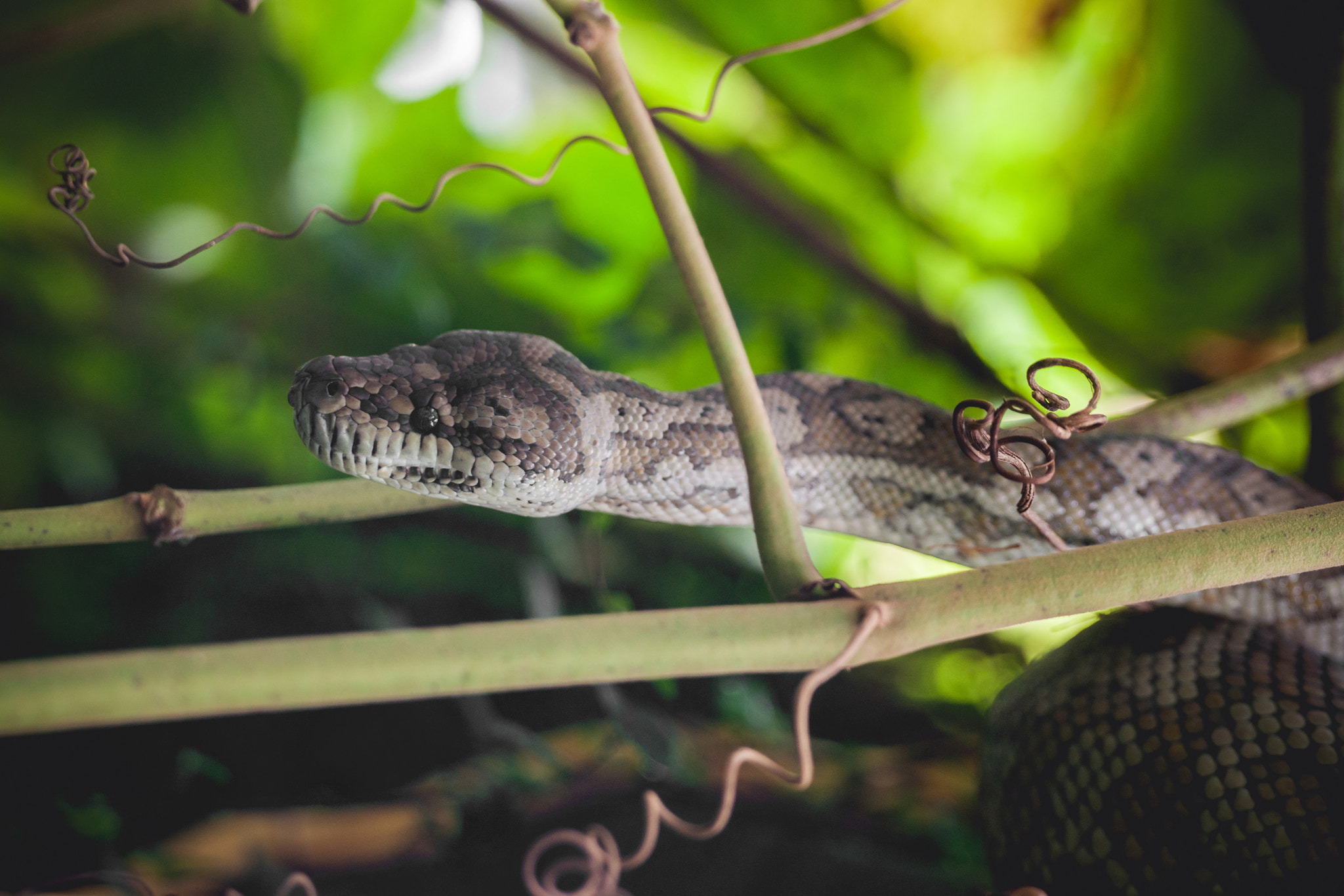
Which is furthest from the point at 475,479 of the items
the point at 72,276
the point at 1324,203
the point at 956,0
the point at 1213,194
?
the point at 1213,194

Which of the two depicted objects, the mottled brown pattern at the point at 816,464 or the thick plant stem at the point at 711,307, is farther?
the mottled brown pattern at the point at 816,464

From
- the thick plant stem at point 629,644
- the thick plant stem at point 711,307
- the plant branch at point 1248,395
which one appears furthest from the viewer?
the plant branch at point 1248,395

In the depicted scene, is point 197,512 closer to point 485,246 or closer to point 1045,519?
point 485,246

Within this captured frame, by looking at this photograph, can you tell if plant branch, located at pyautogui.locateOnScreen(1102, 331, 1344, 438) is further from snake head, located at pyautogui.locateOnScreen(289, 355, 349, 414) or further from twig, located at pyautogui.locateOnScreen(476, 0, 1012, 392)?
snake head, located at pyautogui.locateOnScreen(289, 355, 349, 414)

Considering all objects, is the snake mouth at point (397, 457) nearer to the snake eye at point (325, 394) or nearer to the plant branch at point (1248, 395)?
the snake eye at point (325, 394)

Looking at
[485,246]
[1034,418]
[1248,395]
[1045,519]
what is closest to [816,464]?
[1045,519]

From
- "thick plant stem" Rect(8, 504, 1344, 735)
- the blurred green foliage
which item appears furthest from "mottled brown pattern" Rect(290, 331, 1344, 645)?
"thick plant stem" Rect(8, 504, 1344, 735)

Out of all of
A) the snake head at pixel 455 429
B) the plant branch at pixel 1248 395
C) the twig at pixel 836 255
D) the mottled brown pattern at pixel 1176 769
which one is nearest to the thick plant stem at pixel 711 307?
the snake head at pixel 455 429
